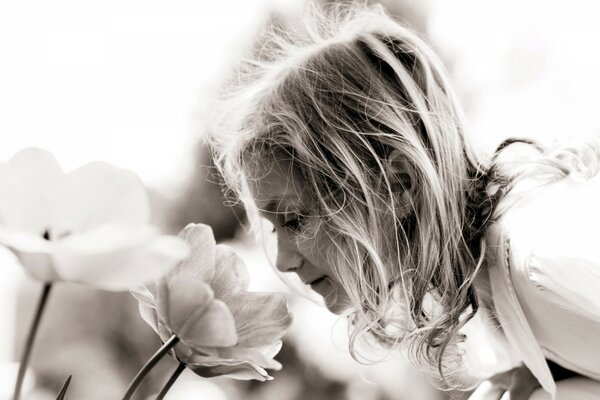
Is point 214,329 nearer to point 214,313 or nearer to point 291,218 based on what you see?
point 214,313

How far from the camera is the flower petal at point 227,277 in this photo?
1.40 feet

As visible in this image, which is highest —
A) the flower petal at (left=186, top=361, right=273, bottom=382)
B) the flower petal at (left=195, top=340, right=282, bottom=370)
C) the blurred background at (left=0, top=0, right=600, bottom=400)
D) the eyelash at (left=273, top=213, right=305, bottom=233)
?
the flower petal at (left=195, top=340, right=282, bottom=370)

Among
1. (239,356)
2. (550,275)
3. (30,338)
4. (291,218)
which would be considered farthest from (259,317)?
(291,218)

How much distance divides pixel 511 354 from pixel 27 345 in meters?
1.01

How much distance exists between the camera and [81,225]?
369 mm

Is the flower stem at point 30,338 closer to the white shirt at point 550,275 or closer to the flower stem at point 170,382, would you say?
the flower stem at point 170,382

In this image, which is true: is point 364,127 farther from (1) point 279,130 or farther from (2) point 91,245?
(2) point 91,245

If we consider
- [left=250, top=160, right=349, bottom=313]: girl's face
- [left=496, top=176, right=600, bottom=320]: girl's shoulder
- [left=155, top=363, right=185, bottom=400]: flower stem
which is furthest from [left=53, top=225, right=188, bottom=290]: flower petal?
[left=250, top=160, right=349, bottom=313]: girl's face

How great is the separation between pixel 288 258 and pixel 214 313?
0.77 meters

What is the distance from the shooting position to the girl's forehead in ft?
3.70

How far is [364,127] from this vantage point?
114 cm

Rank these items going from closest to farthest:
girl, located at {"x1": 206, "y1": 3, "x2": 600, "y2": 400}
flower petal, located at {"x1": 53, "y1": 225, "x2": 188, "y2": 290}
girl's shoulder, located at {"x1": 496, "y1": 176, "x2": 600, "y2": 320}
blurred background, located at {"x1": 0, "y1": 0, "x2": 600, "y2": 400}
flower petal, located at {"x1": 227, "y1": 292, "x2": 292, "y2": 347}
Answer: flower petal, located at {"x1": 53, "y1": 225, "x2": 188, "y2": 290}, flower petal, located at {"x1": 227, "y1": 292, "x2": 292, "y2": 347}, girl's shoulder, located at {"x1": 496, "y1": 176, "x2": 600, "y2": 320}, girl, located at {"x1": 206, "y1": 3, "x2": 600, "y2": 400}, blurred background, located at {"x1": 0, "y1": 0, "x2": 600, "y2": 400}

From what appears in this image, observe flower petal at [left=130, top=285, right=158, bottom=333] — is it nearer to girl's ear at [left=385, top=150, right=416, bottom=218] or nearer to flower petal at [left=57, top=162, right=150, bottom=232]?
flower petal at [left=57, top=162, right=150, bottom=232]

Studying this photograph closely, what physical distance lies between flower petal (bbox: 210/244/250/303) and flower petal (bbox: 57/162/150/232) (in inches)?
3.3
